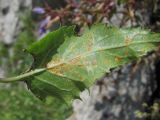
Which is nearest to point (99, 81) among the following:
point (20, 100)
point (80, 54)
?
point (20, 100)

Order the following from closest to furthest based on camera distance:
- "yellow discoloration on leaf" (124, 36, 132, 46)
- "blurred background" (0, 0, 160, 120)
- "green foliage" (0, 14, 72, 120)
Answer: "yellow discoloration on leaf" (124, 36, 132, 46) < "blurred background" (0, 0, 160, 120) < "green foliage" (0, 14, 72, 120)

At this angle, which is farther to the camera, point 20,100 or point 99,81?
point 20,100

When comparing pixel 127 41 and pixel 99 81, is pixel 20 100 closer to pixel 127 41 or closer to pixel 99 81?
pixel 99 81

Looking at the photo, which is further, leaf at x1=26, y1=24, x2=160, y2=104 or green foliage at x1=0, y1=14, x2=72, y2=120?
green foliage at x1=0, y1=14, x2=72, y2=120

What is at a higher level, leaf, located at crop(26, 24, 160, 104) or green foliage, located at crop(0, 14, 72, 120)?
green foliage, located at crop(0, 14, 72, 120)

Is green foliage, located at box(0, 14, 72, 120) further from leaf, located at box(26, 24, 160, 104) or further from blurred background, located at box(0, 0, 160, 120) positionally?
leaf, located at box(26, 24, 160, 104)

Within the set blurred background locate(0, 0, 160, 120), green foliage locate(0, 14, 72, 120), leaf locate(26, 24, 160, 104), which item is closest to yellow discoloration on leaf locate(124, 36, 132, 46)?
leaf locate(26, 24, 160, 104)

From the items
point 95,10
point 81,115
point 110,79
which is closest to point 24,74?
point 95,10

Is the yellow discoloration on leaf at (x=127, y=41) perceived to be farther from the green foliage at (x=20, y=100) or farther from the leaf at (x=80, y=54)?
the green foliage at (x=20, y=100)
